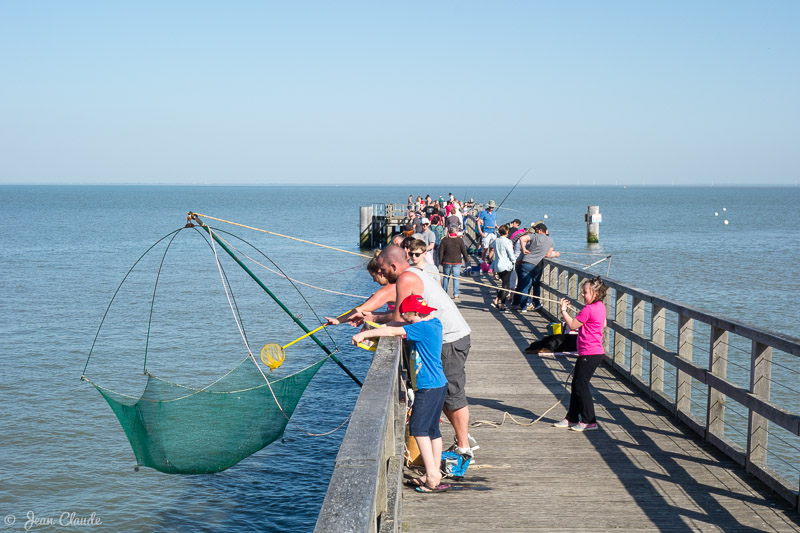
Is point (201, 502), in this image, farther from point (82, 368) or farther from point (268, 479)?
point (82, 368)

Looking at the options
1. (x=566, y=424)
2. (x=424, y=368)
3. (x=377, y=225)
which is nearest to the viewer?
(x=424, y=368)

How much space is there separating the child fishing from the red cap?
2.16 metres

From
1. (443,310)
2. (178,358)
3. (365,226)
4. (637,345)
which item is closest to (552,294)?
(637,345)

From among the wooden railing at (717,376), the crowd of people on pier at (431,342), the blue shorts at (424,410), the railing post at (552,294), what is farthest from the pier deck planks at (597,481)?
the railing post at (552,294)

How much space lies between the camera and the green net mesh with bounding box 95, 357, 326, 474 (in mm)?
8891

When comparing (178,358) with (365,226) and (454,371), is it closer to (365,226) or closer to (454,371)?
(454,371)

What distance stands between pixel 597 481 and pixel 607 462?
17.6 inches

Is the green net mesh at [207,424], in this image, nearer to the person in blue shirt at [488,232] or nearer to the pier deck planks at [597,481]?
the pier deck planks at [597,481]

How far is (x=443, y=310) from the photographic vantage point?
5.45 m

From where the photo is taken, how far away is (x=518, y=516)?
15.6 feet

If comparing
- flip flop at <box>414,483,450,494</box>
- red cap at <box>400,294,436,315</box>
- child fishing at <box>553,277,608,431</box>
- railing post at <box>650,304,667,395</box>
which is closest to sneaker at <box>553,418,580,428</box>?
child fishing at <box>553,277,608,431</box>

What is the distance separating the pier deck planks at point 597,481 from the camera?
4648 millimetres

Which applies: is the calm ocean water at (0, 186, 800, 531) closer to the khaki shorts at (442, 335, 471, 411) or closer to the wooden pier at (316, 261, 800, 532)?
the wooden pier at (316, 261, 800, 532)

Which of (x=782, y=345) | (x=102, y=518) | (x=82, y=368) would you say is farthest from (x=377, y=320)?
(x=82, y=368)
